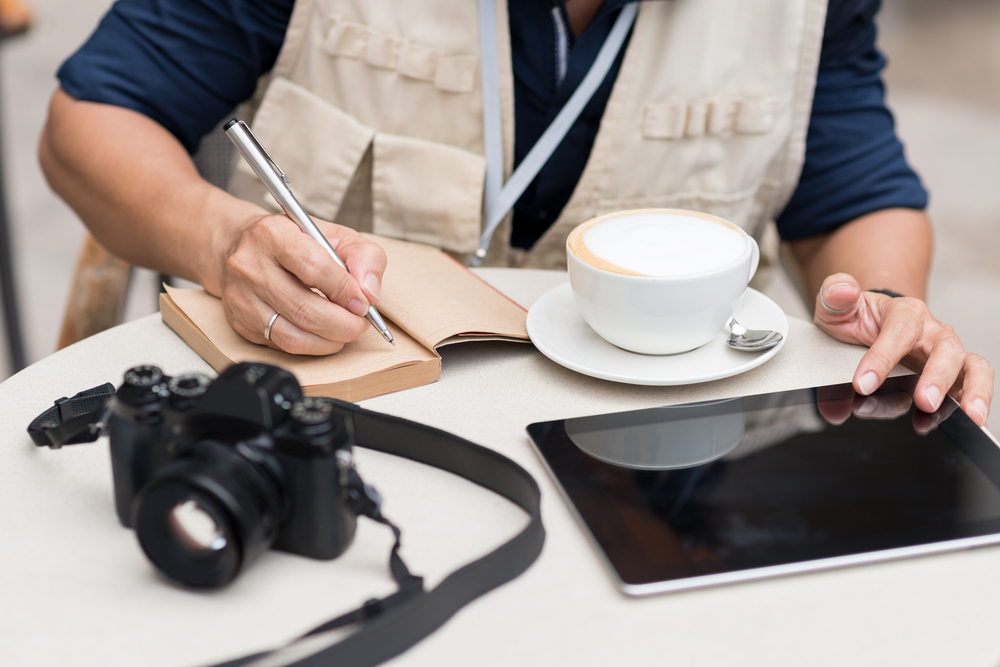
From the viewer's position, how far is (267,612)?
1.53 ft

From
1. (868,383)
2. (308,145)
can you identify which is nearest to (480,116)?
(308,145)

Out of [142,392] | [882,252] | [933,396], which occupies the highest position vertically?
[142,392]

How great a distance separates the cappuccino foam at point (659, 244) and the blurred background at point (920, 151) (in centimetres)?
89

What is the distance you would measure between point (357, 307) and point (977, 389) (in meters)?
0.55

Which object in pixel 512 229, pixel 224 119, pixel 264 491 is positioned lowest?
pixel 512 229

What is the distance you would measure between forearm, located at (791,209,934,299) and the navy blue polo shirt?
0.07ft

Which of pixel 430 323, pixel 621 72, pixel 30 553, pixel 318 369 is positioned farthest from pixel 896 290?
pixel 30 553

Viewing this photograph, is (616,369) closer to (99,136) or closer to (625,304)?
(625,304)

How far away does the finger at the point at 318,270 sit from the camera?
0.68 meters

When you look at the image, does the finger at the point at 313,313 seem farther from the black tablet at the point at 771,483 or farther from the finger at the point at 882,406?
the finger at the point at 882,406

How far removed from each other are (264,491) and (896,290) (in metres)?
0.84

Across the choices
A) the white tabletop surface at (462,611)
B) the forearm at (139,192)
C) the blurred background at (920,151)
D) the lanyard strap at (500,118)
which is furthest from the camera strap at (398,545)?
the blurred background at (920,151)

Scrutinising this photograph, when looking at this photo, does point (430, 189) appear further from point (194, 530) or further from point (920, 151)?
point (920, 151)

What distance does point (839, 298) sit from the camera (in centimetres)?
77
